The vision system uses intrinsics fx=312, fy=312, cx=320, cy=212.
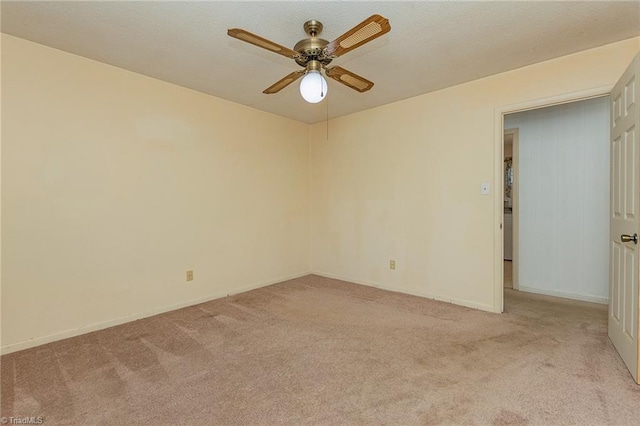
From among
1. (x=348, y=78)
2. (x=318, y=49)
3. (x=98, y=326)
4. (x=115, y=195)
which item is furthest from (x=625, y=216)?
(x=98, y=326)

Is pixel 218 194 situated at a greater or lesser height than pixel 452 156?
lesser

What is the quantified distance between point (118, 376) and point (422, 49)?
320 cm

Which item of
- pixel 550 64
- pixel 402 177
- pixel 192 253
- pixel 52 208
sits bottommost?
pixel 192 253

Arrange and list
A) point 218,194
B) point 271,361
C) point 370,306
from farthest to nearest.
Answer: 1. point 218,194
2. point 370,306
3. point 271,361

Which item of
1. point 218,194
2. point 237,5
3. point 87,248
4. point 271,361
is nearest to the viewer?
point 237,5

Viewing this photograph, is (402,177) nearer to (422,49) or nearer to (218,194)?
(422,49)

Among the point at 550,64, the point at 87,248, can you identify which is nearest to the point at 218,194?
the point at 87,248

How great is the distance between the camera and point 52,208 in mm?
2498

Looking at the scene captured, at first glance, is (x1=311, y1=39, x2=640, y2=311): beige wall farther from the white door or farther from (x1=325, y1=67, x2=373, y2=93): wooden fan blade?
(x1=325, y1=67, x2=373, y2=93): wooden fan blade

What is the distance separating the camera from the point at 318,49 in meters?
1.91

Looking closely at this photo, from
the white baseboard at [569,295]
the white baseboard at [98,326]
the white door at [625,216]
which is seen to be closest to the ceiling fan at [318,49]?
the white door at [625,216]

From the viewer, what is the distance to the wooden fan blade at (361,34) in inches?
57.7

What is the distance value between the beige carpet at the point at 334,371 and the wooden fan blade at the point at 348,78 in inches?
76.6

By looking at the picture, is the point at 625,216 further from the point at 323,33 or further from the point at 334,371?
the point at 323,33
